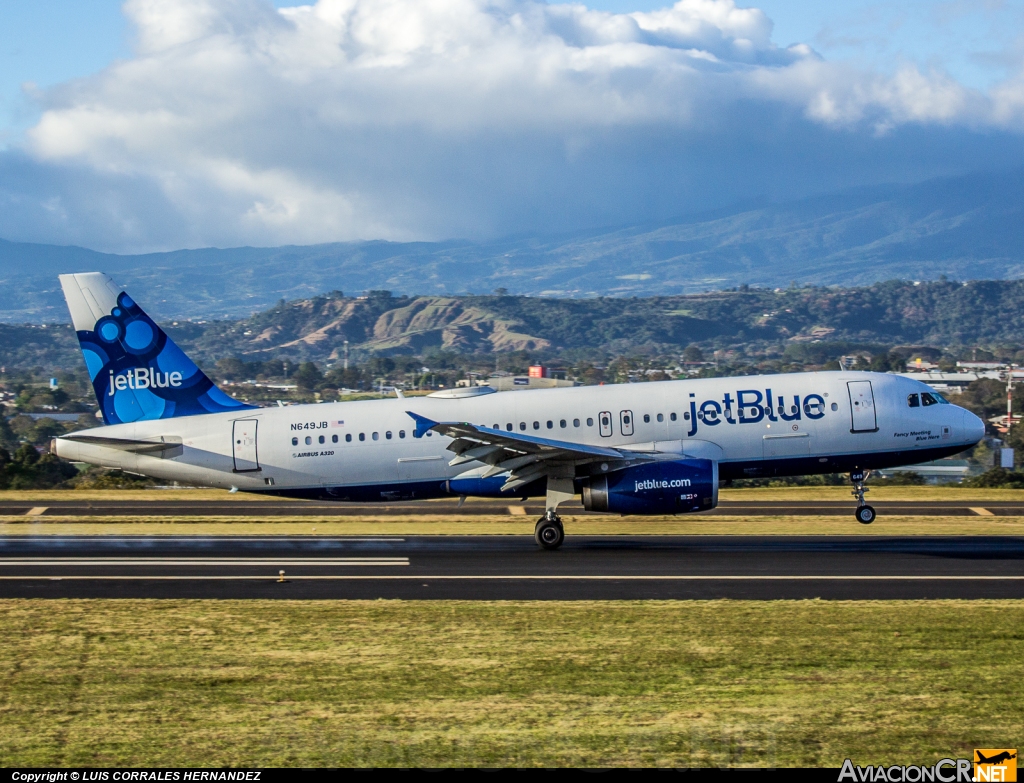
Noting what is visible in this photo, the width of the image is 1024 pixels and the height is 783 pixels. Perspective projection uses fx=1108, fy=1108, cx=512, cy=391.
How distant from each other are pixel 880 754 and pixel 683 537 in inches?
825

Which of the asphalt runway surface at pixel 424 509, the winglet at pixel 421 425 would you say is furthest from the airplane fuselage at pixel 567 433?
the asphalt runway surface at pixel 424 509

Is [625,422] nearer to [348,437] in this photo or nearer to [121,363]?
[348,437]

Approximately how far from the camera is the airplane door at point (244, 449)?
106 feet

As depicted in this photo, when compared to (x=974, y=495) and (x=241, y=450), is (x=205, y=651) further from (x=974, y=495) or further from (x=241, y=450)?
(x=974, y=495)

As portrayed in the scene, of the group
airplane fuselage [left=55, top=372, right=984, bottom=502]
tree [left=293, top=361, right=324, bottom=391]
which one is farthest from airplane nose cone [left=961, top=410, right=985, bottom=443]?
tree [left=293, top=361, right=324, bottom=391]

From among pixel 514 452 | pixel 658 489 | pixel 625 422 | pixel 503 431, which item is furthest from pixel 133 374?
pixel 658 489

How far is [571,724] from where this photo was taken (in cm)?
1344

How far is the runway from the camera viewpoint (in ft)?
77.4

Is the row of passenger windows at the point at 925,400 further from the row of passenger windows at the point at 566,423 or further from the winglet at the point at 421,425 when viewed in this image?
the winglet at the point at 421,425

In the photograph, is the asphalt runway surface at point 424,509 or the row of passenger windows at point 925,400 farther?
the asphalt runway surface at point 424,509

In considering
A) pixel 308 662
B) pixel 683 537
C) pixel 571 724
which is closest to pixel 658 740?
pixel 571 724

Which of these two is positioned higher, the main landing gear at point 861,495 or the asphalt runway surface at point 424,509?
the main landing gear at point 861,495

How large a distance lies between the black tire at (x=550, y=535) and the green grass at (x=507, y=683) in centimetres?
836

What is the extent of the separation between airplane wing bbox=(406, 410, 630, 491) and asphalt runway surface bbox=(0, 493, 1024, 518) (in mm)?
9511
